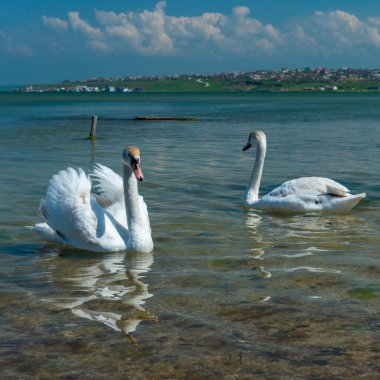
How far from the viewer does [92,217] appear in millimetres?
9648

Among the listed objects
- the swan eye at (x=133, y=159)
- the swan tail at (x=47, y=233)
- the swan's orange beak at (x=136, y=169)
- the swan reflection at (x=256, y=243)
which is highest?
the swan eye at (x=133, y=159)

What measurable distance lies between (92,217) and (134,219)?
55 centimetres

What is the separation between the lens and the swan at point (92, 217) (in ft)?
31.6

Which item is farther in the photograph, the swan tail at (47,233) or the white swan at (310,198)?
the white swan at (310,198)

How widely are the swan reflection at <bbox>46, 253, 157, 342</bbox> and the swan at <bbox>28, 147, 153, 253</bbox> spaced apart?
213 mm

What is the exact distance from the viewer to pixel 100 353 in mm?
6152

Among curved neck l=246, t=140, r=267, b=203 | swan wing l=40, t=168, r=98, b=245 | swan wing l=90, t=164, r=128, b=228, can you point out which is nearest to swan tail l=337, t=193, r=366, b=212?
curved neck l=246, t=140, r=267, b=203

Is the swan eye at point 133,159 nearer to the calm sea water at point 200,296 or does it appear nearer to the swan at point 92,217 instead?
the swan at point 92,217

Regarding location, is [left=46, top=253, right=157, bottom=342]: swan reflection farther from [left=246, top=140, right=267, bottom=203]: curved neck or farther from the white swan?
[left=246, top=140, right=267, bottom=203]: curved neck

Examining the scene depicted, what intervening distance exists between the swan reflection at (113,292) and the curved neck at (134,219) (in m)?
0.15

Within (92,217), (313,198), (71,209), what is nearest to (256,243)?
(92,217)

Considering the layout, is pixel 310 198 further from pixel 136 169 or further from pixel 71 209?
pixel 71 209

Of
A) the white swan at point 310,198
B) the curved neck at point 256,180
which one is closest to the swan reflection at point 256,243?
the white swan at point 310,198

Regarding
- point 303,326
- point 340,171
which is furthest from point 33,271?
point 340,171
